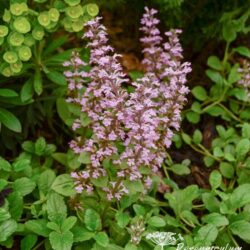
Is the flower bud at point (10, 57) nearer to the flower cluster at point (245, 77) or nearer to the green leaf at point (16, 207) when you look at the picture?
the green leaf at point (16, 207)

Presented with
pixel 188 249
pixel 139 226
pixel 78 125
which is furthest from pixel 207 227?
pixel 78 125

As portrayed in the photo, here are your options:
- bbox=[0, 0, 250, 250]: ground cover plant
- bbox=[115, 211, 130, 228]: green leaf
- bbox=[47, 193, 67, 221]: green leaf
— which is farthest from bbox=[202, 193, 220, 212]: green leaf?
bbox=[47, 193, 67, 221]: green leaf

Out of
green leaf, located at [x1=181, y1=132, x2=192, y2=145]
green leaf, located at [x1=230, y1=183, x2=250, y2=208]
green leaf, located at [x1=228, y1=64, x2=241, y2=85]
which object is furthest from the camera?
green leaf, located at [x1=228, y1=64, x2=241, y2=85]

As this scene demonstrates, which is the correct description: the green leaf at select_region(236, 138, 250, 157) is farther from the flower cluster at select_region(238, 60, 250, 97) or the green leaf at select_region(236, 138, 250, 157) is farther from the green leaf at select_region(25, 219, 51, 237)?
the green leaf at select_region(25, 219, 51, 237)

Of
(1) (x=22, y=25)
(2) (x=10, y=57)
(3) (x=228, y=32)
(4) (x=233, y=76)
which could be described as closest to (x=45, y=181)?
(2) (x=10, y=57)

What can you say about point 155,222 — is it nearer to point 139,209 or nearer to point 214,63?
point 139,209

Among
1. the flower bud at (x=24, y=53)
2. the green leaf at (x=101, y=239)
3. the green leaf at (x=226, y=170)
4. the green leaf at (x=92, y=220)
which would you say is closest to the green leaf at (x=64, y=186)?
the green leaf at (x=92, y=220)
